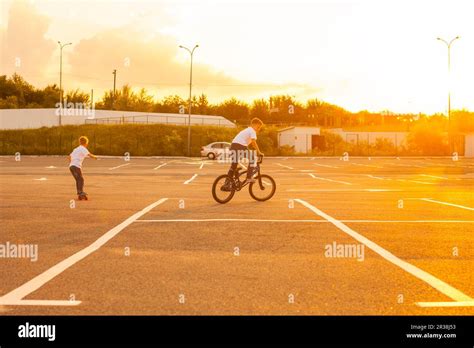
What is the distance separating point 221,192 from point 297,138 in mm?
56807

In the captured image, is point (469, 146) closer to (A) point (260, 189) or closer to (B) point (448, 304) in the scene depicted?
(A) point (260, 189)

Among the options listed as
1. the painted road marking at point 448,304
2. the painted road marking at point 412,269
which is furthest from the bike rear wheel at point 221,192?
the painted road marking at point 448,304

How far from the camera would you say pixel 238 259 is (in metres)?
7.28

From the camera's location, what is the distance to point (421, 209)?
13.0 m

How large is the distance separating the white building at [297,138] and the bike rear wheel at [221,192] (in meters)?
55.9

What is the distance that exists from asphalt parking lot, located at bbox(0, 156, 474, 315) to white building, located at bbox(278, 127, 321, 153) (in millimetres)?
56042

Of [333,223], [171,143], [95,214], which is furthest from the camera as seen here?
[171,143]

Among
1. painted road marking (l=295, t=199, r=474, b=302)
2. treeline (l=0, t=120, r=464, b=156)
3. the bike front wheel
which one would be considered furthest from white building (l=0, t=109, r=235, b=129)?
painted road marking (l=295, t=199, r=474, b=302)

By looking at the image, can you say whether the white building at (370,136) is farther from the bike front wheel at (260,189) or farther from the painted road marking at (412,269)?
the painted road marking at (412,269)

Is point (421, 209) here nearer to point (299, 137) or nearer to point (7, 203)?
point (7, 203)

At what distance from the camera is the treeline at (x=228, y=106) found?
98.4m

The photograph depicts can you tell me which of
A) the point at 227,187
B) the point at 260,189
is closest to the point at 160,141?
the point at 260,189
